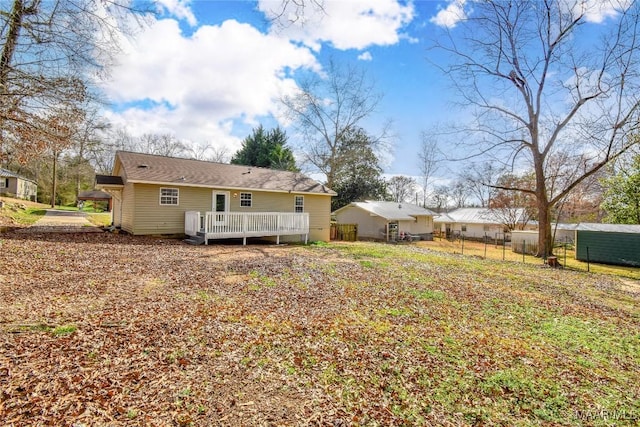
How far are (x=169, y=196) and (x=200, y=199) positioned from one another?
137 centimetres

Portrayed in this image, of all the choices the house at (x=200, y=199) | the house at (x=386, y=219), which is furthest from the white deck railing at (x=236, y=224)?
the house at (x=386, y=219)

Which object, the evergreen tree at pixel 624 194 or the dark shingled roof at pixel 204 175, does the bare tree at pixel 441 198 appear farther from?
the dark shingled roof at pixel 204 175

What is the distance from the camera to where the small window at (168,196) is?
1366cm

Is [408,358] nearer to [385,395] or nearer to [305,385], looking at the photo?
[385,395]

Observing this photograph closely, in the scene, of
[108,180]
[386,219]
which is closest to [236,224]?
[108,180]

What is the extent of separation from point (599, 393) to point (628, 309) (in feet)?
18.1

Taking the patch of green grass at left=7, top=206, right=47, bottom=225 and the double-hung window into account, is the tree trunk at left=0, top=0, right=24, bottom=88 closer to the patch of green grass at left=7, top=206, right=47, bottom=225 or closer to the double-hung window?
the double-hung window

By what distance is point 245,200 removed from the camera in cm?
1614

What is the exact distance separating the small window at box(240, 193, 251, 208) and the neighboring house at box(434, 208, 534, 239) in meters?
24.0

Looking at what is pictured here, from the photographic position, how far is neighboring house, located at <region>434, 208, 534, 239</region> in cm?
3039

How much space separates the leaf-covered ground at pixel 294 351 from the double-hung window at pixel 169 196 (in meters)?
6.26

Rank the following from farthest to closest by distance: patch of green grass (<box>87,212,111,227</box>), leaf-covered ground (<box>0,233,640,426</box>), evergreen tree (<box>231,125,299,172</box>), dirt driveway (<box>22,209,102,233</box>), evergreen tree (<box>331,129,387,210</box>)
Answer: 1. evergreen tree (<box>331,129,387,210</box>)
2. evergreen tree (<box>231,125,299,172</box>)
3. patch of green grass (<box>87,212,111,227</box>)
4. dirt driveway (<box>22,209,102,233</box>)
5. leaf-covered ground (<box>0,233,640,426</box>)

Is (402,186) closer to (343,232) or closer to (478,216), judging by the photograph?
(478,216)

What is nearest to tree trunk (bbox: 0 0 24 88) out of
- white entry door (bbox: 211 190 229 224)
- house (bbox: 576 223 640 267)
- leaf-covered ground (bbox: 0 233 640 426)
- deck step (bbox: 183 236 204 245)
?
leaf-covered ground (bbox: 0 233 640 426)
